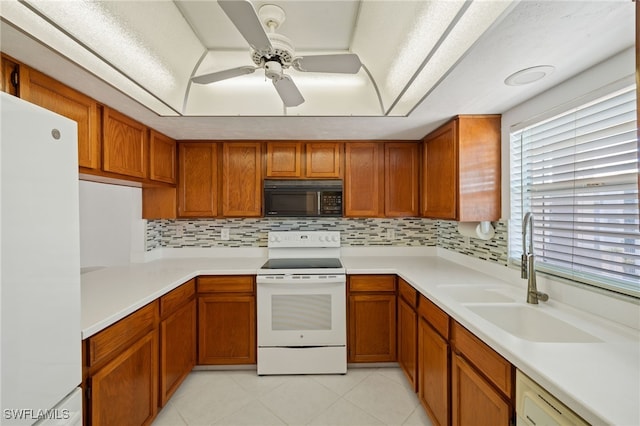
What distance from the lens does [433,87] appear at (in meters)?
1.49

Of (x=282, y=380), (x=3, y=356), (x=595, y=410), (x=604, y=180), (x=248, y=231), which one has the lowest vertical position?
(x=282, y=380)

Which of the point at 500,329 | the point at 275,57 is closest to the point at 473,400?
the point at 500,329

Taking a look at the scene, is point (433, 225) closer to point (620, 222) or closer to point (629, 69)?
point (620, 222)

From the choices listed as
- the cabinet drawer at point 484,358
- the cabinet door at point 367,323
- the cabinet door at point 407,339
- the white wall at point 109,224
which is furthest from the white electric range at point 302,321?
the white wall at point 109,224

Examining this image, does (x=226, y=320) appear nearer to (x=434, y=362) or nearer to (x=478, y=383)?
(x=434, y=362)

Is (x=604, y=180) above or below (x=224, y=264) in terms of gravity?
above

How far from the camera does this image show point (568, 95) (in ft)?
4.64

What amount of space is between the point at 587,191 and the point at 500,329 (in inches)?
32.9

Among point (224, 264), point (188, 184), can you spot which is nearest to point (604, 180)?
point (224, 264)

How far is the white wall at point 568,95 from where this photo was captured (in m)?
1.16

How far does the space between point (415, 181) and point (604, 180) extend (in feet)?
4.96

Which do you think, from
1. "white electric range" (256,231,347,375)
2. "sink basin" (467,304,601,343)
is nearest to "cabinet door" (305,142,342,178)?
"white electric range" (256,231,347,375)

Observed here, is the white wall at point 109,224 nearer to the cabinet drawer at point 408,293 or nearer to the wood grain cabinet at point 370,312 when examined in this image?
the wood grain cabinet at point 370,312

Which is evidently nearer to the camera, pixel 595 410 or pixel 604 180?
pixel 595 410
